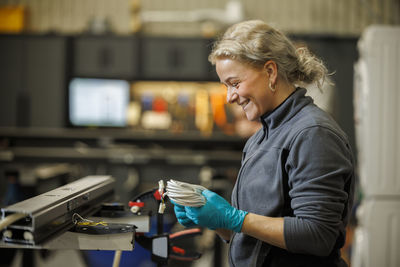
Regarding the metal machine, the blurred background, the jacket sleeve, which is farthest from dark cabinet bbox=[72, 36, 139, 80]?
the jacket sleeve

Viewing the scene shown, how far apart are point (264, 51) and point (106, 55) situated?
394cm

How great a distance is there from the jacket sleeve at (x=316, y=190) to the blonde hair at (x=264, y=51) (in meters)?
0.27

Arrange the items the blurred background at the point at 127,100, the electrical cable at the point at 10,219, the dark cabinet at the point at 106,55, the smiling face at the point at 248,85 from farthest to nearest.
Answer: the dark cabinet at the point at 106,55 < the blurred background at the point at 127,100 < the smiling face at the point at 248,85 < the electrical cable at the point at 10,219

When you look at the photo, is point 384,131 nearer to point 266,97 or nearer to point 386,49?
point 386,49

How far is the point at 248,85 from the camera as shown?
131 cm

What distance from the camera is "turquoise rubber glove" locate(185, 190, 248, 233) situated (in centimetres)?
120

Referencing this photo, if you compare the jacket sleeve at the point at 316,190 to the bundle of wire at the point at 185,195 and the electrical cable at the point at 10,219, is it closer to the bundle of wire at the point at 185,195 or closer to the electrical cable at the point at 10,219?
the bundle of wire at the point at 185,195

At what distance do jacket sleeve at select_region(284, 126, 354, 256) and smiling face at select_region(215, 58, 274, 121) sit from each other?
0.21 metres

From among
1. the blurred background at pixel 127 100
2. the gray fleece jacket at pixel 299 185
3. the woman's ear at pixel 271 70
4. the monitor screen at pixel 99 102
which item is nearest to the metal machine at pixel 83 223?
the gray fleece jacket at pixel 299 185

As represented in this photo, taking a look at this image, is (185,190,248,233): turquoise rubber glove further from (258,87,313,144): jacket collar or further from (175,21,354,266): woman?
(258,87,313,144): jacket collar

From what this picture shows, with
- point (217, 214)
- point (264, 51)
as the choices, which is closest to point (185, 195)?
point (217, 214)

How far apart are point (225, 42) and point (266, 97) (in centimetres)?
22

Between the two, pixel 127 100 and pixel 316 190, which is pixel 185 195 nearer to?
pixel 316 190

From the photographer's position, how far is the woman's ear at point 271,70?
1.29 meters
